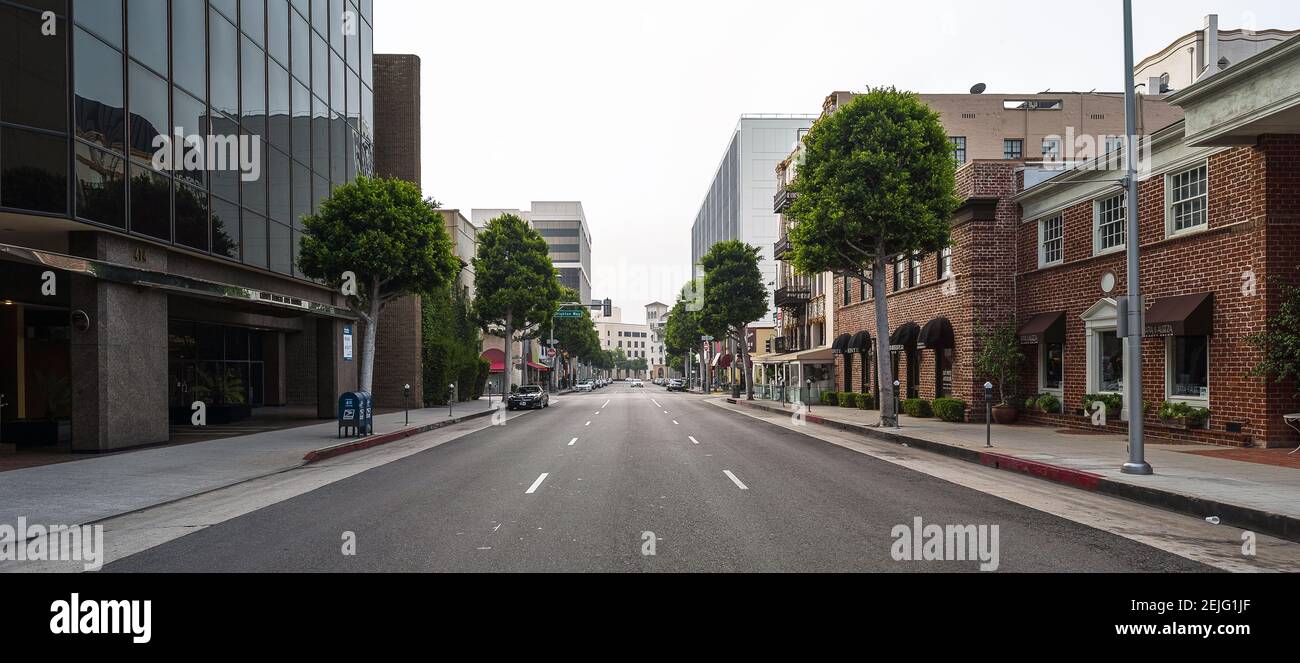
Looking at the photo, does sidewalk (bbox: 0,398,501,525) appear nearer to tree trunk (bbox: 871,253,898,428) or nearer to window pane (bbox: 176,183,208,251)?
window pane (bbox: 176,183,208,251)

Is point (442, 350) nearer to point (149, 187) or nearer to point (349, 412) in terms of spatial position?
point (349, 412)

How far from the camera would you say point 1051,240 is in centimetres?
2034

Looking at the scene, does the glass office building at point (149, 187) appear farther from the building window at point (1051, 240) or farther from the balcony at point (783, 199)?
the balcony at point (783, 199)

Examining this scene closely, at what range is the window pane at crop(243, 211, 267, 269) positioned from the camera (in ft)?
65.8

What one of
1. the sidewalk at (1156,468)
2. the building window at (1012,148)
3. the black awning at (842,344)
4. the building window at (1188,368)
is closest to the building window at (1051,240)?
the building window at (1188,368)

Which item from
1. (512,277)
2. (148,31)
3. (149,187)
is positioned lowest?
(149,187)

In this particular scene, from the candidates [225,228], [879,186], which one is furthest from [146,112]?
[879,186]

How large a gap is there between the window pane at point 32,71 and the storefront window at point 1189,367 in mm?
24411

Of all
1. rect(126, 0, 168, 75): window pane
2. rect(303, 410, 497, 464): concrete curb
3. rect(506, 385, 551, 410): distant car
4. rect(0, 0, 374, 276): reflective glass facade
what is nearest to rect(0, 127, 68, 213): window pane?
rect(0, 0, 374, 276): reflective glass facade

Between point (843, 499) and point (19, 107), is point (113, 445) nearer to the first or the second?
point (19, 107)

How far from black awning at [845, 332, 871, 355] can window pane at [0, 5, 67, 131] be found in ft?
89.8

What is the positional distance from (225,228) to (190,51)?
4.62 meters

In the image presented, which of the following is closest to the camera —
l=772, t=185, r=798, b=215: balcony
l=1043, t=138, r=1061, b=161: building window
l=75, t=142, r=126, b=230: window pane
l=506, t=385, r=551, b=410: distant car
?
l=75, t=142, r=126, b=230: window pane

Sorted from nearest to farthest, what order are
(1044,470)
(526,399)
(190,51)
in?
(1044,470)
(190,51)
(526,399)
